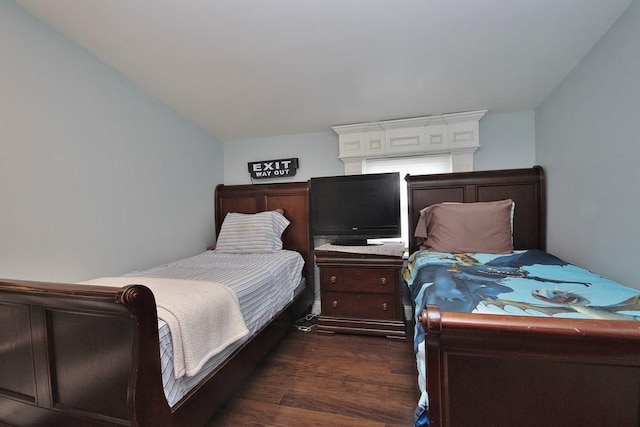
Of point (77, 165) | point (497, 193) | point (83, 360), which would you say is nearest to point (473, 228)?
point (497, 193)

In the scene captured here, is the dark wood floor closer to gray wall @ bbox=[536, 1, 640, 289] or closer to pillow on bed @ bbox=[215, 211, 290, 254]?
pillow on bed @ bbox=[215, 211, 290, 254]

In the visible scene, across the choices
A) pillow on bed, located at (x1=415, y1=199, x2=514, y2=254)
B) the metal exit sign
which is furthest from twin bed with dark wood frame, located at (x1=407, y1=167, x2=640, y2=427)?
the metal exit sign

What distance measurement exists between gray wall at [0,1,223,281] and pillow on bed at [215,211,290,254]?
44 cm

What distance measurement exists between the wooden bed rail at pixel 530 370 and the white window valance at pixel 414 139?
210cm

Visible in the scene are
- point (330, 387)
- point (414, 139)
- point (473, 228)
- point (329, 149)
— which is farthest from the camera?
point (329, 149)

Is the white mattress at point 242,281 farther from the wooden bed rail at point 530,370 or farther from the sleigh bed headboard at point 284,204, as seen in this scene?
the wooden bed rail at point 530,370

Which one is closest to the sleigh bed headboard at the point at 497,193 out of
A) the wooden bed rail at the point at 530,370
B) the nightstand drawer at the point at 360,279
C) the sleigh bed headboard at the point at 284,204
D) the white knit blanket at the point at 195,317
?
the nightstand drawer at the point at 360,279

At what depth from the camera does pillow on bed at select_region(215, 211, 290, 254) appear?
8.78ft

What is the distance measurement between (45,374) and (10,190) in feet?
3.36

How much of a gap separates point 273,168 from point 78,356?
2.30 metres

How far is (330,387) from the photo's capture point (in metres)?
1.73

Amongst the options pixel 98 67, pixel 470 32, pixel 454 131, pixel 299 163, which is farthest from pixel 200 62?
pixel 454 131

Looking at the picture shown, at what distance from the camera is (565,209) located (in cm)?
194

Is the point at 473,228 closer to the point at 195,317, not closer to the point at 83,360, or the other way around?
the point at 195,317
